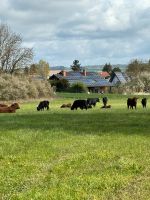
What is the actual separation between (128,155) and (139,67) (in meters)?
148

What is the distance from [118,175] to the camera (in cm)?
1111

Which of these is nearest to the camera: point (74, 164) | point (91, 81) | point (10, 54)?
point (74, 164)

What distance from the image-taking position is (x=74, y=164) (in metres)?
12.8

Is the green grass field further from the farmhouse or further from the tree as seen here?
the farmhouse

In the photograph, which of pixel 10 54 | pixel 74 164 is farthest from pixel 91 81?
pixel 74 164

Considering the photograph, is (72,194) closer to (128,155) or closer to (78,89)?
(128,155)

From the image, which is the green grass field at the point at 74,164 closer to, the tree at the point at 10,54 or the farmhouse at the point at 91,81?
the tree at the point at 10,54

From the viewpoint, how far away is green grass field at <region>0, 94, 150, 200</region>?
31.2 ft

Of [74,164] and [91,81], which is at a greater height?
[91,81]

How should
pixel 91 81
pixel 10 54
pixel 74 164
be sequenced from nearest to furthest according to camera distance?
pixel 74 164, pixel 10 54, pixel 91 81

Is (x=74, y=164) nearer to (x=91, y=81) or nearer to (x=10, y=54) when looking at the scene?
(x=10, y=54)

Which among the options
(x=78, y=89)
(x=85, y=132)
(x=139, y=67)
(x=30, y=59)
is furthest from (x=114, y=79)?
(x=85, y=132)

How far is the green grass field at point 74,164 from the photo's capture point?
9516mm

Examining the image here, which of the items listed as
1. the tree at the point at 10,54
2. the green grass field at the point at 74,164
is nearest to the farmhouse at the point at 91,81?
the tree at the point at 10,54
